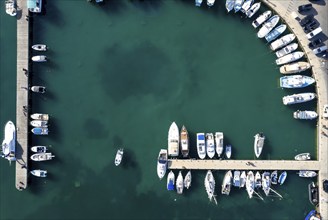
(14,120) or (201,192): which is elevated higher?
(14,120)

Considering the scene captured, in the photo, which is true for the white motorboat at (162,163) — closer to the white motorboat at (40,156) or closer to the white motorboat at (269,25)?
the white motorboat at (40,156)

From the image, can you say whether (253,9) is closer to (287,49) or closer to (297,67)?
(287,49)

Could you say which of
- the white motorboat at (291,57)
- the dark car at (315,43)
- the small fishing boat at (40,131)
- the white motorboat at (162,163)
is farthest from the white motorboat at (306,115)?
the small fishing boat at (40,131)

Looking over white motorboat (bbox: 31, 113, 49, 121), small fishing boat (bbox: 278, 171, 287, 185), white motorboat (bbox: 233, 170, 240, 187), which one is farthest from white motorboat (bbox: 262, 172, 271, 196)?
white motorboat (bbox: 31, 113, 49, 121)

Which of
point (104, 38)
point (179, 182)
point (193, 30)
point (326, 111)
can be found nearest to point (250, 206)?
point (179, 182)

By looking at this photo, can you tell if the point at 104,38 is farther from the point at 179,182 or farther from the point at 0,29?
the point at 179,182

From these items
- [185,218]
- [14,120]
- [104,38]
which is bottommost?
[185,218]
